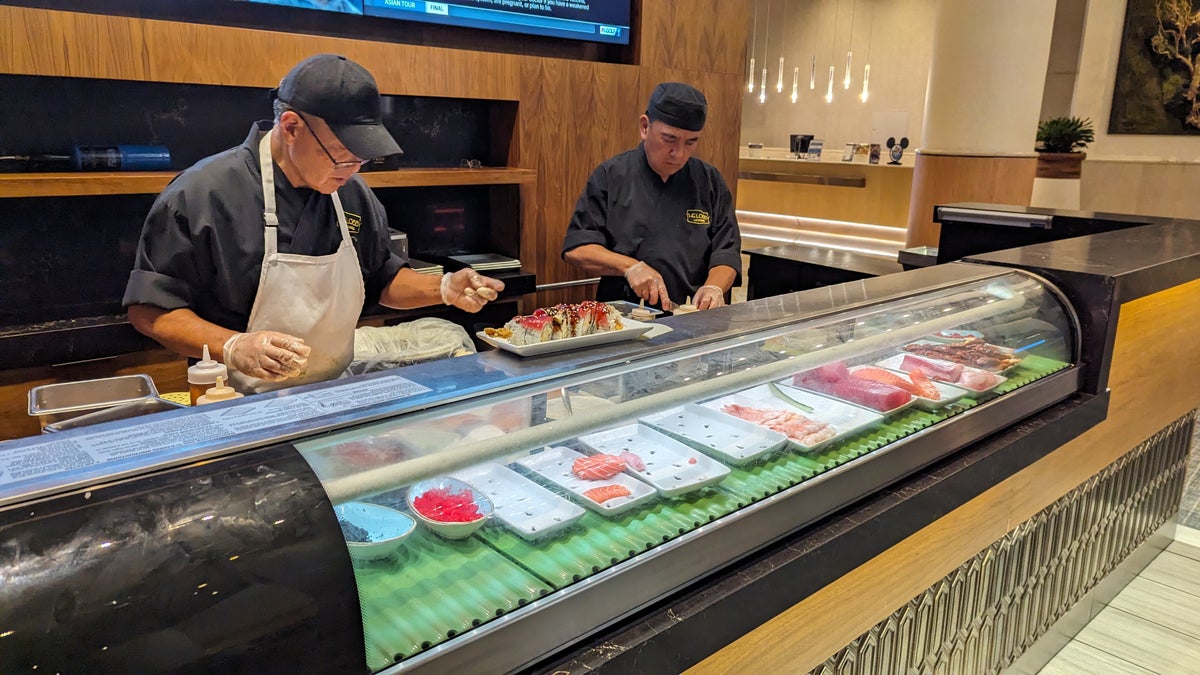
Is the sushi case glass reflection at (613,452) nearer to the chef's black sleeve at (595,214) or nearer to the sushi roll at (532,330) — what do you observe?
the sushi roll at (532,330)

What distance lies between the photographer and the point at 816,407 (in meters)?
1.75

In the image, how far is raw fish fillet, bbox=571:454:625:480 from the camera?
134 centimetres

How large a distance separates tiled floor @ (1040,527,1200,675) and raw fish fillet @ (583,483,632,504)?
73.1 inches

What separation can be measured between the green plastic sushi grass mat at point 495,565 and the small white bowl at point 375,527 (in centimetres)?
2

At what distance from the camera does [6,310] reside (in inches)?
117

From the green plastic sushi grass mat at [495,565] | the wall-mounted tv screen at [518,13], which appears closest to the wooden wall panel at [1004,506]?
the green plastic sushi grass mat at [495,565]

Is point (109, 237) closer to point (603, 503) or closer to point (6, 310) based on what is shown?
point (6, 310)

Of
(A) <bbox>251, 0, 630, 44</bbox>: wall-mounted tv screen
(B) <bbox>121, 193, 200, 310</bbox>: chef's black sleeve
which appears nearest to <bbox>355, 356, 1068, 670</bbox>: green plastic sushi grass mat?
(B) <bbox>121, 193, 200, 310</bbox>: chef's black sleeve

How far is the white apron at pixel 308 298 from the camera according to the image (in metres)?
2.01

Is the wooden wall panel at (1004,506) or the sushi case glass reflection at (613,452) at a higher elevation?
the sushi case glass reflection at (613,452)

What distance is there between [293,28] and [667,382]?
2811 mm

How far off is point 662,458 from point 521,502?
1.04 ft

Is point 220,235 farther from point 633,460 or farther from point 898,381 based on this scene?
point 898,381

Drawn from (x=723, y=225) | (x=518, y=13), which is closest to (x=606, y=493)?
(x=723, y=225)
